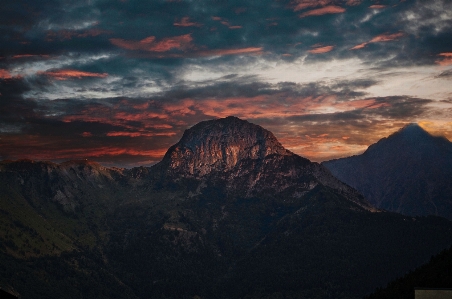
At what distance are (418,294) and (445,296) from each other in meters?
3.92

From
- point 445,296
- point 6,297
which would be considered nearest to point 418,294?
point 445,296

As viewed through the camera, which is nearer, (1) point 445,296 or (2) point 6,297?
(2) point 6,297

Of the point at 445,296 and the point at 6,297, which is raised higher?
the point at 6,297

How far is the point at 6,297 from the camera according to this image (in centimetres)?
5928

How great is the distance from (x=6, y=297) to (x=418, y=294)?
54051mm

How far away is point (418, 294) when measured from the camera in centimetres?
8381

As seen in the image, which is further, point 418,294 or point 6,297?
point 418,294

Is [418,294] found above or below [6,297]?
below

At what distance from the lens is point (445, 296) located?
81000 mm

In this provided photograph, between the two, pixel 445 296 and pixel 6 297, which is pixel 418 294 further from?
pixel 6 297
